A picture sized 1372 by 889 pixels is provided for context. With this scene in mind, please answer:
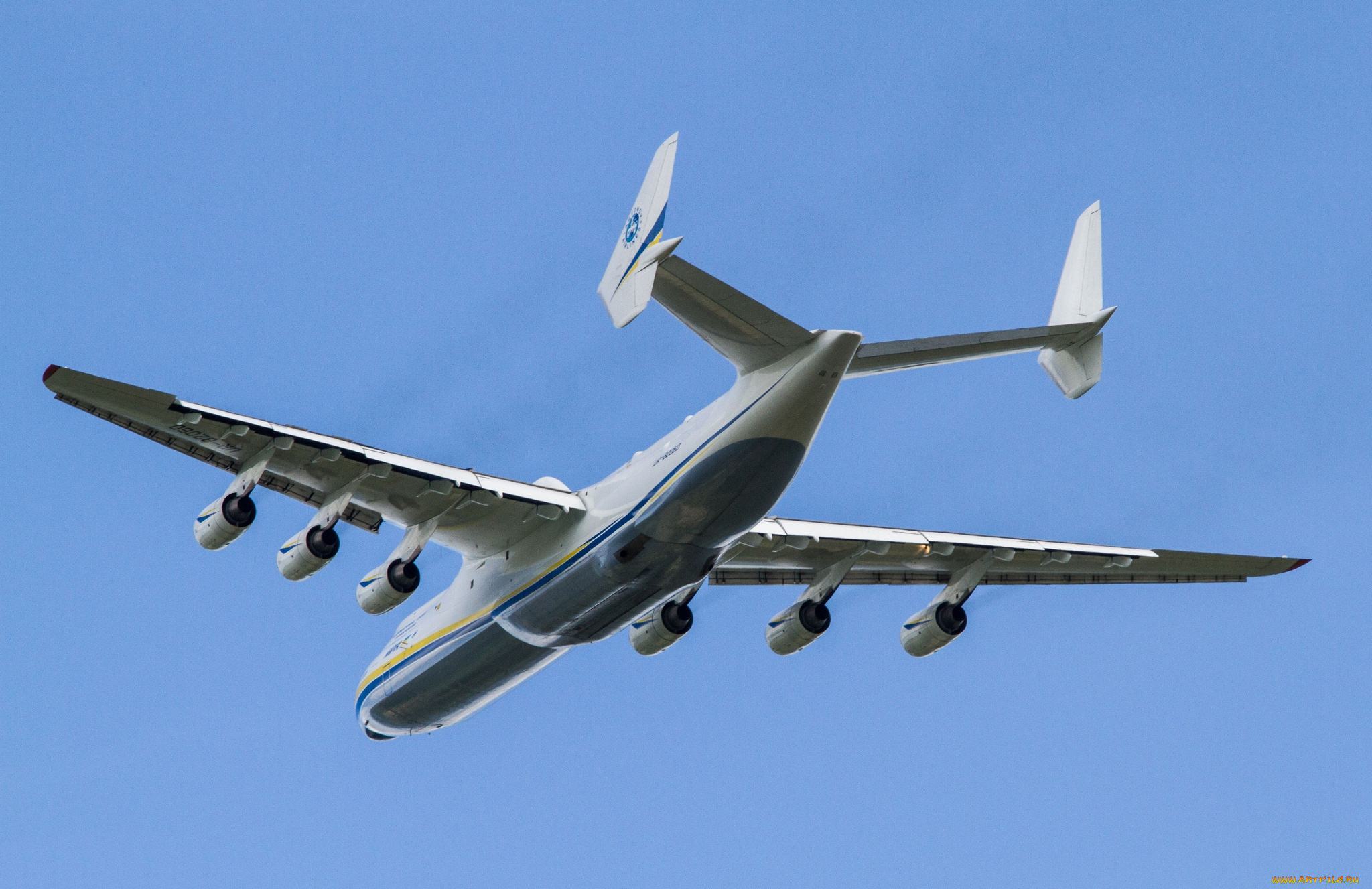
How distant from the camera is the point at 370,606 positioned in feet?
56.7

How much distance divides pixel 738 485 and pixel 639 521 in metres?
1.44

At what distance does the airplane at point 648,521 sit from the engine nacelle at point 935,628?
3cm

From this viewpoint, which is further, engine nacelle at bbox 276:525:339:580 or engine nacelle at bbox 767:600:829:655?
engine nacelle at bbox 767:600:829:655

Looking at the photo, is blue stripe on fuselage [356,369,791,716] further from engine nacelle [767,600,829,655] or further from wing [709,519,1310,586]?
engine nacelle [767,600,829,655]

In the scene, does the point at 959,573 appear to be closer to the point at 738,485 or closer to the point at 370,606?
the point at 738,485

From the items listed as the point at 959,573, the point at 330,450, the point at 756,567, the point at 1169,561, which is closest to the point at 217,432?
the point at 330,450

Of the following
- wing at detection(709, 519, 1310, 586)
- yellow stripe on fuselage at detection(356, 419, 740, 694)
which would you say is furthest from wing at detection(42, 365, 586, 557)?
wing at detection(709, 519, 1310, 586)

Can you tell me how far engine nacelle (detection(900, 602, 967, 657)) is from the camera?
19.9 m

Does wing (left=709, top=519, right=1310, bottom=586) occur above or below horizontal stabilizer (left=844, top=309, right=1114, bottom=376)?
above

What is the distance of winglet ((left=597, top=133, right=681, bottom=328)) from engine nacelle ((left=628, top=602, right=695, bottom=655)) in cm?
726

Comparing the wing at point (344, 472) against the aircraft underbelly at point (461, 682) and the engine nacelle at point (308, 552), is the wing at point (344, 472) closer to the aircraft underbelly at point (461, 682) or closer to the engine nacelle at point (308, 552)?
the engine nacelle at point (308, 552)

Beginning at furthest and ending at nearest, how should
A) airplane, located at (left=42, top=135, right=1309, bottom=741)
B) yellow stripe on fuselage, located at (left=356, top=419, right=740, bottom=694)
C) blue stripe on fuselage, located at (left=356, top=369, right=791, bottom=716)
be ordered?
yellow stripe on fuselage, located at (left=356, top=419, right=740, bottom=694)
blue stripe on fuselage, located at (left=356, top=369, right=791, bottom=716)
airplane, located at (left=42, top=135, right=1309, bottom=741)

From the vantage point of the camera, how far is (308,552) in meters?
17.1

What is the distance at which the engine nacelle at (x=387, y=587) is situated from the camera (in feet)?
56.6
